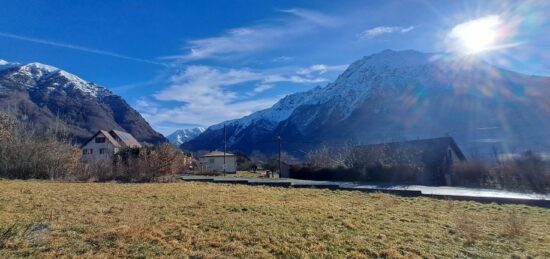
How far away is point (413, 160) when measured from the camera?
102 feet

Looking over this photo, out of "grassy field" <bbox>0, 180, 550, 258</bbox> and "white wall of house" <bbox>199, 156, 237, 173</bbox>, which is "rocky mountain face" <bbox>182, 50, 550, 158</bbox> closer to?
"white wall of house" <bbox>199, 156, 237, 173</bbox>

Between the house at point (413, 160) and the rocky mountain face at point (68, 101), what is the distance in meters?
109

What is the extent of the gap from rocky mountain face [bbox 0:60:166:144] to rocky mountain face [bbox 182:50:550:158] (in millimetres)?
57427

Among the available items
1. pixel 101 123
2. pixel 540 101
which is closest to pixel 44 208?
pixel 540 101

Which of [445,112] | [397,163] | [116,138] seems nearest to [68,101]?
[116,138]

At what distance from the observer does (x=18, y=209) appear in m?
10.2

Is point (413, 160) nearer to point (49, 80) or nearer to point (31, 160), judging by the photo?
point (31, 160)

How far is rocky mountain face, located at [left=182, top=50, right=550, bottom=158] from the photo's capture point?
66812 millimetres

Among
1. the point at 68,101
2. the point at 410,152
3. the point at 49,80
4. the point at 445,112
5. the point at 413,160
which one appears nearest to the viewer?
the point at 413,160

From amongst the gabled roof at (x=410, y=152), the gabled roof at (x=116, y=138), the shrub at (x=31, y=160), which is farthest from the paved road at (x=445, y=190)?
the gabled roof at (x=116, y=138)

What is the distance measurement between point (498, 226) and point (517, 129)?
228 feet

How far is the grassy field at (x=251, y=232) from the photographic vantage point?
6516 mm

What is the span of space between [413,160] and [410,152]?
1534 millimetres

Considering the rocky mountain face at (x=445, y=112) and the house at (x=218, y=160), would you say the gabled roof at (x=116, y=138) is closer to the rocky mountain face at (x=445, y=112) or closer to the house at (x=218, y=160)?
the house at (x=218, y=160)
